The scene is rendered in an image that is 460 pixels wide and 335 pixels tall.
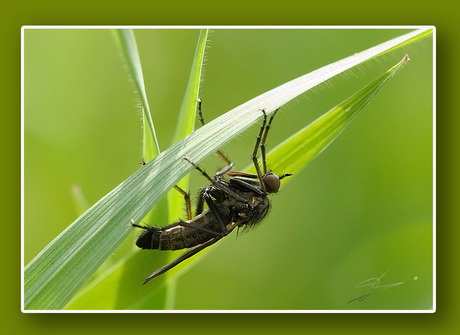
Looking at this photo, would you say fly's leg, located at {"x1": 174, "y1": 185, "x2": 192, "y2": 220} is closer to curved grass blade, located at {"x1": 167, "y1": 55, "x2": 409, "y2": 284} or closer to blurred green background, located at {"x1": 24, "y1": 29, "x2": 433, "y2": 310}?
blurred green background, located at {"x1": 24, "y1": 29, "x2": 433, "y2": 310}

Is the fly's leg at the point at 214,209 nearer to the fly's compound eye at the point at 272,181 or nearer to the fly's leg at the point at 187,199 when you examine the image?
the fly's leg at the point at 187,199

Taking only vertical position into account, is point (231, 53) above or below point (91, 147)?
above

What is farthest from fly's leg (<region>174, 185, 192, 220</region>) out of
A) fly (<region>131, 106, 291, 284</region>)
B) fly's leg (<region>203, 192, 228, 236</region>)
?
fly's leg (<region>203, 192, 228, 236</region>)

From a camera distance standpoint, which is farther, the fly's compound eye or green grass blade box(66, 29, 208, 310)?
the fly's compound eye

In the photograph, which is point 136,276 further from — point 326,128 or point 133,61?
point 326,128

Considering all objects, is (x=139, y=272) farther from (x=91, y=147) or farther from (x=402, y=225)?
(x=402, y=225)

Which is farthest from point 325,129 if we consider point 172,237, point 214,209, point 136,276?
point 136,276
